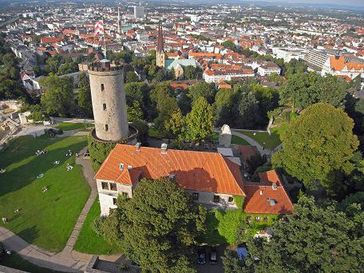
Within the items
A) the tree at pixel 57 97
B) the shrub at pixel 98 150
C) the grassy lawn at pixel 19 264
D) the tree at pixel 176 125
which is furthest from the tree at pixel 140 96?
the grassy lawn at pixel 19 264

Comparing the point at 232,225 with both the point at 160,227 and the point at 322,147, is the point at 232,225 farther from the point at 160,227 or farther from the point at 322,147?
the point at 322,147

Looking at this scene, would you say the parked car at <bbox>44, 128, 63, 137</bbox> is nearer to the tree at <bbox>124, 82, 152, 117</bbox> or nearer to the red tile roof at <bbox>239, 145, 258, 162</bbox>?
the tree at <bbox>124, 82, 152, 117</bbox>

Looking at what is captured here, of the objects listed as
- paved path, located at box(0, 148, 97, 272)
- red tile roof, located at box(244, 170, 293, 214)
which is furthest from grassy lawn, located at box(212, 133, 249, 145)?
paved path, located at box(0, 148, 97, 272)

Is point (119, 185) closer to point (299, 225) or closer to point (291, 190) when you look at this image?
point (299, 225)

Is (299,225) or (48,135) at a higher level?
(299,225)

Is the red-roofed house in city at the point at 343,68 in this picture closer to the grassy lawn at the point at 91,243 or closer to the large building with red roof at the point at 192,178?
the large building with red roof at the point at 192,178

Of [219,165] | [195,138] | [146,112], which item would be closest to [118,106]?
[195,138]
